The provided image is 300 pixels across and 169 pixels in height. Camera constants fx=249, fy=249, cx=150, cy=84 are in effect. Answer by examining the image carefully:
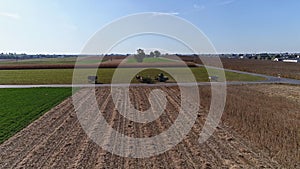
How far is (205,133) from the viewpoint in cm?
964

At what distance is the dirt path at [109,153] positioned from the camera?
6852mm

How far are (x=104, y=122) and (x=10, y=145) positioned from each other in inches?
153

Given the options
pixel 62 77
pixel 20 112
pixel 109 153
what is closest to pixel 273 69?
pixel 62 77

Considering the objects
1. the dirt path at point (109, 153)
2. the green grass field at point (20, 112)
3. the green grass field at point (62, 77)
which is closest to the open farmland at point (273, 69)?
the green grass field at point (62, 77)

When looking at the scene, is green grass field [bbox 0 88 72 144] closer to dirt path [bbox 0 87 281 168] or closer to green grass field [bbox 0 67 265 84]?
dirt path [bbox 0 87 281 168]

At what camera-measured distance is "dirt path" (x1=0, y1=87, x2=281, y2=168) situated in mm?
6852

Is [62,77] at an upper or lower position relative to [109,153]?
upper

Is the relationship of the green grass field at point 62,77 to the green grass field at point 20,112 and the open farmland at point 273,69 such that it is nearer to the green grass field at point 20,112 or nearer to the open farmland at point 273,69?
the open farmland at point 273,69

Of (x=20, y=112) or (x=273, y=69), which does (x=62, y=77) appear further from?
(x=273, y=69)

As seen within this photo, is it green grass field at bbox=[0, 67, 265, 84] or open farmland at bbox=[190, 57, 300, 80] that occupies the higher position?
open farmland at bbox=[190, 57, 300, 80]

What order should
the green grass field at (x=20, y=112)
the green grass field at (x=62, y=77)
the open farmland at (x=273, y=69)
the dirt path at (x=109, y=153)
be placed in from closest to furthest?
1. the dirt path at (x=109, y=153)
2. the green grass field at (x=20, y=112)
3. the green grass field at (x=62, y=77)
4. the open farmland at (x=273, y=69)

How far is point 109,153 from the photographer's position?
7.63 meters

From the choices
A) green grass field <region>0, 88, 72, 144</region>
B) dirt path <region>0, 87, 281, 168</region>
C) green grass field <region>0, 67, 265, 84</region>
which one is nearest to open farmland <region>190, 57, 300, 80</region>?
green grass field <region>0, 67, 265, 84</region>

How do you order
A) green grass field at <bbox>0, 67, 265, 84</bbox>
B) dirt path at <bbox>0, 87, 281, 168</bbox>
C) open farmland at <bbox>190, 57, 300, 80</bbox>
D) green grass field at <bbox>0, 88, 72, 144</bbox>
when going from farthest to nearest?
open farmland at <bbox>190, 57, 300, 80</bbox>
green grass field at <bbox>0, 67, 265, 84</bbox>
green grass field at <bbox>0, 88, 72, 144</bbox>
dirt path at <bbox>0, 87, 281, 168</bbox>
